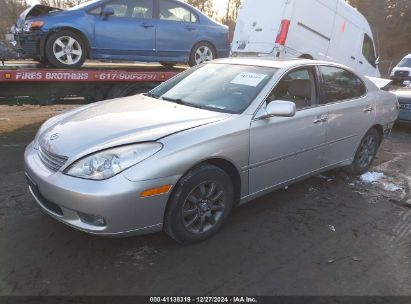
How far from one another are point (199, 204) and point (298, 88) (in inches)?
71.6

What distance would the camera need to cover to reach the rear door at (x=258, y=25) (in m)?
9.27

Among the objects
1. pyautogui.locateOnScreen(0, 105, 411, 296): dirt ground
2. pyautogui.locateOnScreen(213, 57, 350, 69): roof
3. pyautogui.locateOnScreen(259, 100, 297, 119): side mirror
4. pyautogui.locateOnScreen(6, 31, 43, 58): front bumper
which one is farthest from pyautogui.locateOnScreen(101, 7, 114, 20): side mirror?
pyautogui.locateOnScreen(259, 100, 297, 119): side mirror

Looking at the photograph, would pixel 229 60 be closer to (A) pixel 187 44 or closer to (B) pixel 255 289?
(B) pixel 255 289

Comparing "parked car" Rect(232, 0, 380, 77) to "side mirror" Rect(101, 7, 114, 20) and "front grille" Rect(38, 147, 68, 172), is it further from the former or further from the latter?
"front grille" Rect(38, 147, 68, 172)

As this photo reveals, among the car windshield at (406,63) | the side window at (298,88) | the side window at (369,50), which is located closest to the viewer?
the side window at (298,88)

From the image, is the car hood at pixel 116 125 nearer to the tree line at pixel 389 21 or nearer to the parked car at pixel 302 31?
the parked car at pixel 302 31

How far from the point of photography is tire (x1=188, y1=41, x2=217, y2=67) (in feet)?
27.1

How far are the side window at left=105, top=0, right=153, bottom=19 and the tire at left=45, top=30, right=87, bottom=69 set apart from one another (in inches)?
34.6

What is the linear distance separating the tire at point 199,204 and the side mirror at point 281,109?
0.72 m

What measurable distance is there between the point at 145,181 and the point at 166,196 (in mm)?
243

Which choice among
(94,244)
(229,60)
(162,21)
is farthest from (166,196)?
(162,21)

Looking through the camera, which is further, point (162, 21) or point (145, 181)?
point (162, 21)

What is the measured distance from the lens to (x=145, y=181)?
A: 292 cm

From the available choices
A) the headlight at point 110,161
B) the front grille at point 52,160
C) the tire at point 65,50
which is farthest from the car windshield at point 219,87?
the tire at point 65,50
